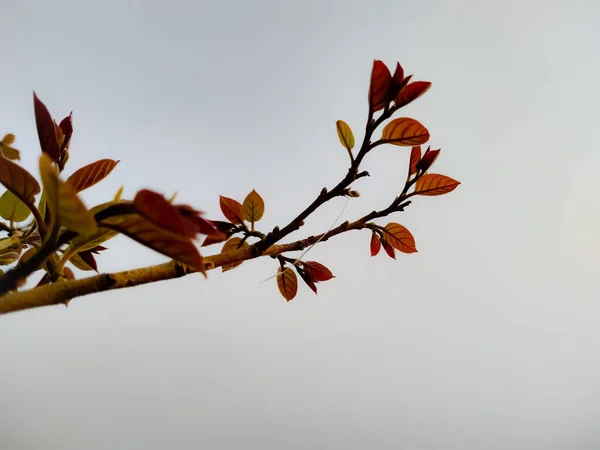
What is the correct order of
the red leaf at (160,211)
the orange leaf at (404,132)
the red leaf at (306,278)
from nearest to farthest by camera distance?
1. the red leaf at (160,211)
2. the orange leaf at (404,132)
3. the red leaf at (306,278)

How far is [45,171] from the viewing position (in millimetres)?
207

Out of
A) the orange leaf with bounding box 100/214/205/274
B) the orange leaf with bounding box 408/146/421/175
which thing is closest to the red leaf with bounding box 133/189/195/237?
the orange leaf with bounding box 100/214/205/274

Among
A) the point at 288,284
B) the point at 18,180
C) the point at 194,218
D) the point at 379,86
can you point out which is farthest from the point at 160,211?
the point at 288,284

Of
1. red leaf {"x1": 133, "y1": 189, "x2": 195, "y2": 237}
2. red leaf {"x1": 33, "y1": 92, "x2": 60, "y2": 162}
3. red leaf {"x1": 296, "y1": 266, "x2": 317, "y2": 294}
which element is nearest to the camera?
red leaf {"x1": 133, "y1": 189, "x2": 195, "y2": 237}

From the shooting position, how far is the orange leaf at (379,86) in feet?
1.25

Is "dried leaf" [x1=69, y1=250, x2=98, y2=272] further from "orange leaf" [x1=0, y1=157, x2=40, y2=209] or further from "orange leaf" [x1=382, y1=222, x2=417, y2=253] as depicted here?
"orange leaf" [x1=382, y1=222, x2=417, y2=253]

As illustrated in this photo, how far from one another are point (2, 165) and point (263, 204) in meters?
0.29

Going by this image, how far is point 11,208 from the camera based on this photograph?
500 millimetres

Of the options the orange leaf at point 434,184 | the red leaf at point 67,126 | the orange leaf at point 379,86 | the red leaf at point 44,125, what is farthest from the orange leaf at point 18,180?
the orange leaf at point 434,184

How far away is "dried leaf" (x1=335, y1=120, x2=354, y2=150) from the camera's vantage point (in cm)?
44

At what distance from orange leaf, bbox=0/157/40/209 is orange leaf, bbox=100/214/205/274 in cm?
7

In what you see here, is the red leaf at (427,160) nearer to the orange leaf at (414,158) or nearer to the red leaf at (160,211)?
the orange leaf at (414,158)

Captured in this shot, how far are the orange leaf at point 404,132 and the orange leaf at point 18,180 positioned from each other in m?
0.33

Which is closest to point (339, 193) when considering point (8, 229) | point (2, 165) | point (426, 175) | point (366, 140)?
point (366, 140)
